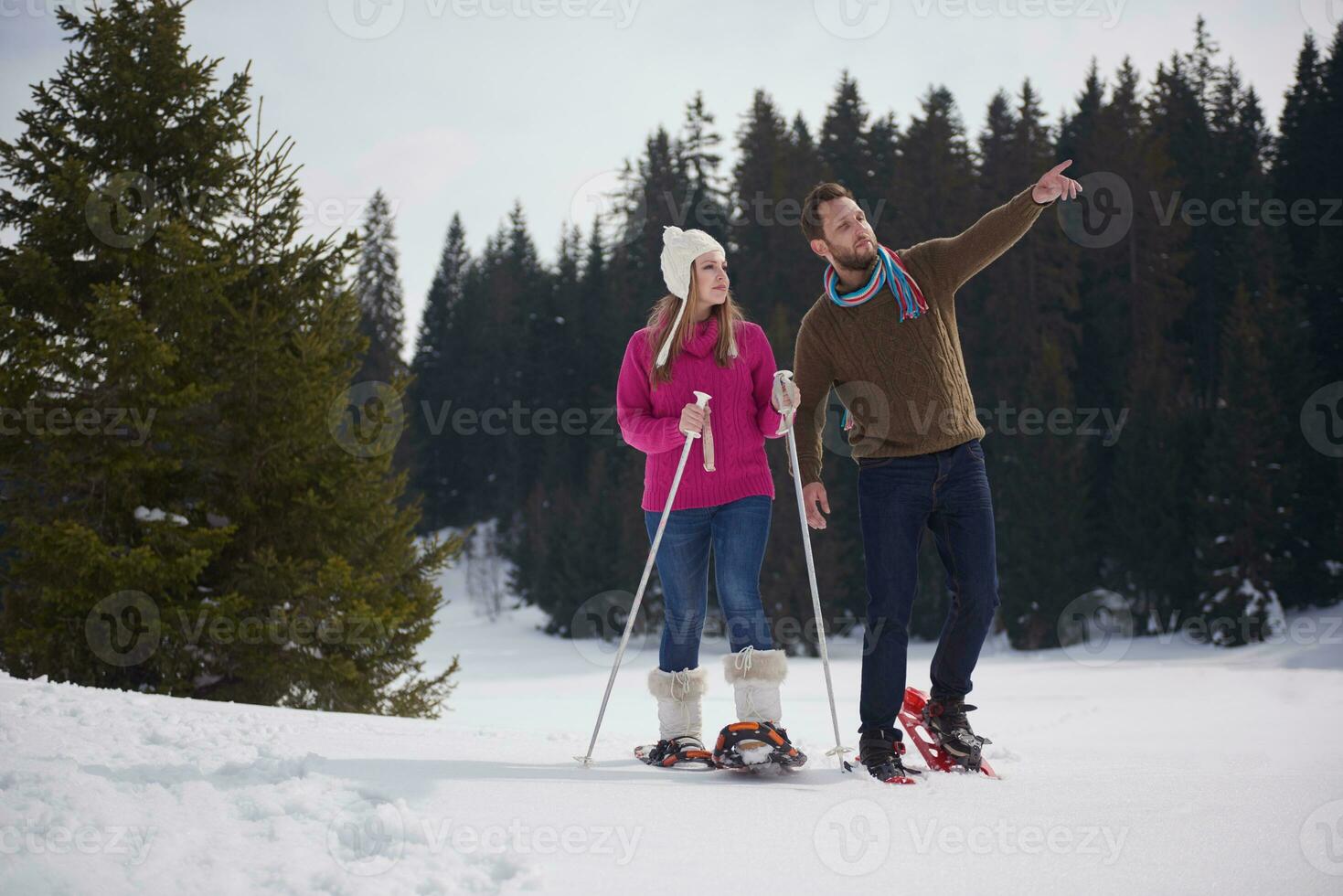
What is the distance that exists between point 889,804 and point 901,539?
106 cm

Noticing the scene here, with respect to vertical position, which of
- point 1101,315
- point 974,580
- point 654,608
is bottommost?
point 654,608

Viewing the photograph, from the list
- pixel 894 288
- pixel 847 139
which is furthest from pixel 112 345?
pixel 847 139

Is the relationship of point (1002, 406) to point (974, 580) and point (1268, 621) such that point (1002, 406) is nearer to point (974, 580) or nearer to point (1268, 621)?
point (1268, 621)

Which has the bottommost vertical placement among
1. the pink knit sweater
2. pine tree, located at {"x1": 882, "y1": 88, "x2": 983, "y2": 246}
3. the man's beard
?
the pink knit sweater

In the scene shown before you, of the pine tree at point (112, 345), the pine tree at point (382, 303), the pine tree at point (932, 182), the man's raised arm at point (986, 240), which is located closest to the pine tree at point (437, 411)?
the pine tree at point (382, 303)

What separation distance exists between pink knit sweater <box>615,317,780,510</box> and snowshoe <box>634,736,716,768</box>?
0.94 m

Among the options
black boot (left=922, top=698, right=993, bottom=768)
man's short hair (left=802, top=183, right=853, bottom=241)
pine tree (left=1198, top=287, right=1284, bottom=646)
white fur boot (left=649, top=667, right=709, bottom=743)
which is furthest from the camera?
pine tree (left=1198, top=287, right=1284, bottom=646)

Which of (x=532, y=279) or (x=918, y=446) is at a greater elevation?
(x=532, y=279)

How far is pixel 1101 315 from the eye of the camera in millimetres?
29578

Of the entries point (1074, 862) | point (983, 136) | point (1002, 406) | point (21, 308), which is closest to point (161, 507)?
point (21, 308)

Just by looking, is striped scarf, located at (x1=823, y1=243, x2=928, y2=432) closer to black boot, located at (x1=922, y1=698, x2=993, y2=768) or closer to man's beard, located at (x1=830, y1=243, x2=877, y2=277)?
man's beard, located at (x1=830, y1=243, x2=877, y2=277)

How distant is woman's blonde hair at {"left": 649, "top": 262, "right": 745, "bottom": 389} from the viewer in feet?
13.0

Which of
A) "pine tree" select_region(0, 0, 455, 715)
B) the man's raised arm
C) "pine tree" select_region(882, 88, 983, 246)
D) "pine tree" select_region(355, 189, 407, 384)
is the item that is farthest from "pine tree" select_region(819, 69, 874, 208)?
the man's raised arm

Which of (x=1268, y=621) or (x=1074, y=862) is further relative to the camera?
(x=1268, y=621)
